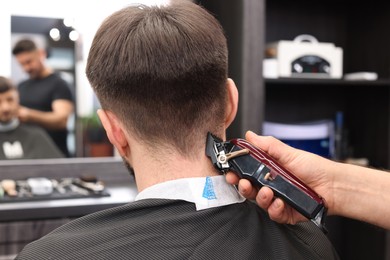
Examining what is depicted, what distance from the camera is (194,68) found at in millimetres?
1287

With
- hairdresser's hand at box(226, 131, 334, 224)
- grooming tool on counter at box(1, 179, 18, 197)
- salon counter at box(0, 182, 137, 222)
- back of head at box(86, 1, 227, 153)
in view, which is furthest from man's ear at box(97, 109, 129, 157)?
grooming tool on counter at box(1, 179, 18, 197)

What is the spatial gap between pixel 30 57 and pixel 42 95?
→ 0.21 m

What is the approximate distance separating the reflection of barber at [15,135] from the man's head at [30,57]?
0.13m

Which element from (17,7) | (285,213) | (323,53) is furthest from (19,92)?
(285,213)

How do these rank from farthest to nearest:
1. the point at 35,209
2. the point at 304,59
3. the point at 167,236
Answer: the point at 304,59 → the point at 35,209 → the point at 167,236

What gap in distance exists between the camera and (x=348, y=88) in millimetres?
3605

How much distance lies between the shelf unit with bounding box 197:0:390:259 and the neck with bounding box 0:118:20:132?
4.14 ft

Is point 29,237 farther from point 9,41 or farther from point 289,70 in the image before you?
point 289,70

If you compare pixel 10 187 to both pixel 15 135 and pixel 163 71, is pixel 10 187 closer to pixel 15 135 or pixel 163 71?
pixel 15 135

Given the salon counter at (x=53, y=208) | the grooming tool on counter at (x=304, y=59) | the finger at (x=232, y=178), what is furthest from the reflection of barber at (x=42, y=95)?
the finger at (x=232, y=178)

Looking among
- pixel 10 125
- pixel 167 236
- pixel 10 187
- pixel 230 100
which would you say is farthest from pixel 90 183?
pixel 167 236

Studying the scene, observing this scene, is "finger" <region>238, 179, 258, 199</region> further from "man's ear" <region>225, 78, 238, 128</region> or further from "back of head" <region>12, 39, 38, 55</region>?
"back of head" <region>12, 39, 38, 55</region>

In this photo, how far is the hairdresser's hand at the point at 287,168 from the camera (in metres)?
1.25

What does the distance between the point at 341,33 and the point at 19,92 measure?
6.91ft
